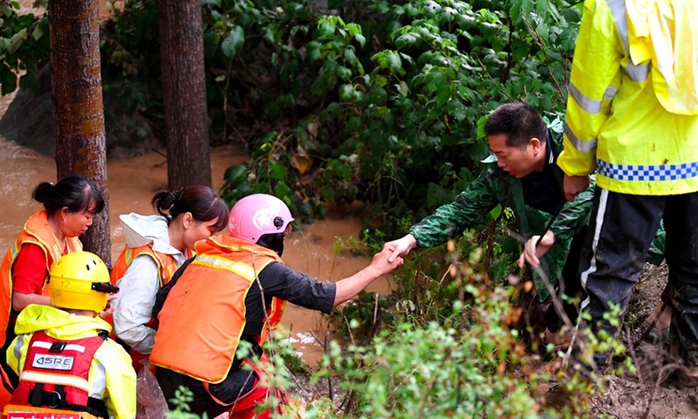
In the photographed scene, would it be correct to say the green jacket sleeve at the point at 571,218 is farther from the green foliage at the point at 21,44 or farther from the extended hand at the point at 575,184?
the green foliage at the point at 21,44

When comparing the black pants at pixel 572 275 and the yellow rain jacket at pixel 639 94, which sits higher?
the yellow rain jacket at pixel 639 94

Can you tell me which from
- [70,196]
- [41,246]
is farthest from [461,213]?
[41,246]

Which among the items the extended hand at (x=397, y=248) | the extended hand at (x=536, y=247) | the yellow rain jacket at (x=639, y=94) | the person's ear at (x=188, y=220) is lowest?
the extended hand at (x=397, y=248)

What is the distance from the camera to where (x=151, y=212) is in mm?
7262

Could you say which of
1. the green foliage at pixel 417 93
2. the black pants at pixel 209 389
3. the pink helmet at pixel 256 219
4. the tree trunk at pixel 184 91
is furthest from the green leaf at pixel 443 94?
the black pants at pixel 209 389

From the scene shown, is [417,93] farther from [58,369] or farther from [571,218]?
[58,369]

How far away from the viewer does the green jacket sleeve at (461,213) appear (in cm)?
407

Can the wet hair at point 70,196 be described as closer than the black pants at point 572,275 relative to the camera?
Yes

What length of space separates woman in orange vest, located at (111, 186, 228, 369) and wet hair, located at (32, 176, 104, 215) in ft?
0.64

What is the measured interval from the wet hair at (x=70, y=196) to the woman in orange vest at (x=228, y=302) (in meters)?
0.60

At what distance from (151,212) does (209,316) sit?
409 centimetres

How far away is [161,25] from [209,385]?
386cm

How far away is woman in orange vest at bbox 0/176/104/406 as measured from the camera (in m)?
3.78

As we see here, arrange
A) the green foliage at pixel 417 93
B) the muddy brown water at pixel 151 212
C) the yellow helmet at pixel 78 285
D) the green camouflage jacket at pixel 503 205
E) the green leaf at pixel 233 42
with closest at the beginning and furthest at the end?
the yellow helmet at pixel 78 285 < the green camouflage jacket at pixel 503 205 < the green foliage at pixel 417 93 < the muddy brown water at pixel 151 212 < the green leaf at pixel 233 42
